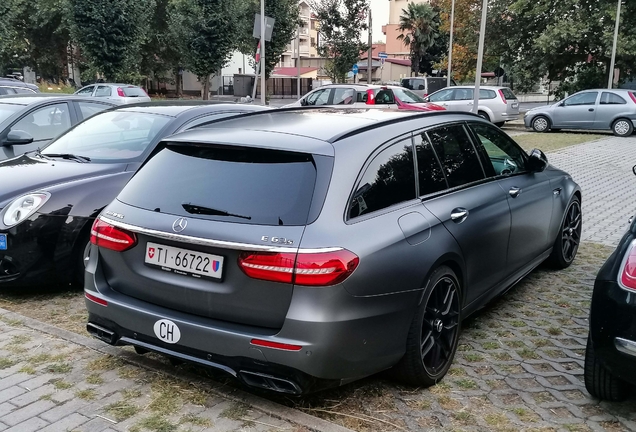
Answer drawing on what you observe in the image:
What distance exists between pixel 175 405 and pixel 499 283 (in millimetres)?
2491

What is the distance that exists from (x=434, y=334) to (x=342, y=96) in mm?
16142

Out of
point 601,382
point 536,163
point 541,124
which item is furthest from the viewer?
point 541,124

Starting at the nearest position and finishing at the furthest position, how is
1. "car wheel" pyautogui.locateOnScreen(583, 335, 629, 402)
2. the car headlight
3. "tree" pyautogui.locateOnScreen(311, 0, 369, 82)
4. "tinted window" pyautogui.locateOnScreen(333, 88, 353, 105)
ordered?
"car wheel" pyautogui.locateOnScreen(583, 335, 629, 402), the car headlight, "tinted window" pyautogui.locateOnScreen(333, 88, 353, 105), "tree" pyautogui.locateOnScreen(311, 0, 369, 82)

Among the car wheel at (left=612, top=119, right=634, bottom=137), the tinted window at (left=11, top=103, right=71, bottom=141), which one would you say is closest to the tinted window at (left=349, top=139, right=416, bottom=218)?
the tinted window at (left=11, top=103, right=71, bottom=141)

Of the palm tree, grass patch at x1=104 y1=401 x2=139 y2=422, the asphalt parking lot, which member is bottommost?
the asphalt parking lot

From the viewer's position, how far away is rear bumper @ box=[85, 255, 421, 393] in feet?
9.87

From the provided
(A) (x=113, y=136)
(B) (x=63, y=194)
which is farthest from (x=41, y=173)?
(A) (x=113, y=136)

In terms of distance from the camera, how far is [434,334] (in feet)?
12.3

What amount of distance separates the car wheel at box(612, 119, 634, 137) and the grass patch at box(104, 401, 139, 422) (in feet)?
71.4

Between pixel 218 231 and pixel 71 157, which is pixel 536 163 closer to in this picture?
pixel 218 231

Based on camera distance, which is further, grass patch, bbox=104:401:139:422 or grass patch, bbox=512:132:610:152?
Result: grass patch, bbox=512:132:610:152

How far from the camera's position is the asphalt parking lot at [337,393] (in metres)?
3.33

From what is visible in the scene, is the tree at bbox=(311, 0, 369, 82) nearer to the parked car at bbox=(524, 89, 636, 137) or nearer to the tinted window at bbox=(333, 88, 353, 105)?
the parked car at bbox=(524, 89, 636, 137)

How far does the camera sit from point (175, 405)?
3459 mm
